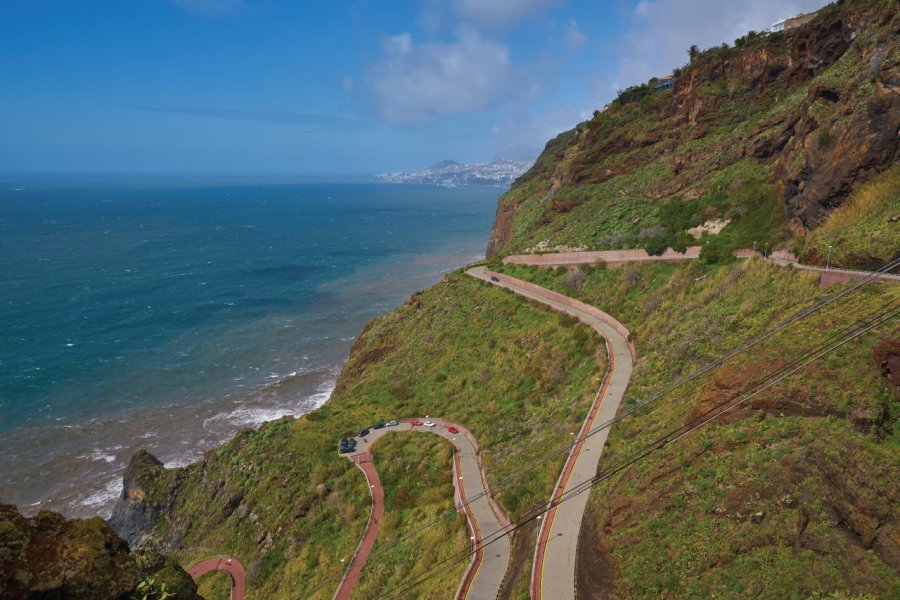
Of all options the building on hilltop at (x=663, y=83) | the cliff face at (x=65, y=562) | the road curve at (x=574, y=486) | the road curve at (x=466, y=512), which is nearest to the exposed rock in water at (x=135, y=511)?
the road curve at (x=466, y=512)

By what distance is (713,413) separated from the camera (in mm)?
14219

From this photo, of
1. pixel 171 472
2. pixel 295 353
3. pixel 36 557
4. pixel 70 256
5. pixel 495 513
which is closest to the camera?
pixel 36 557

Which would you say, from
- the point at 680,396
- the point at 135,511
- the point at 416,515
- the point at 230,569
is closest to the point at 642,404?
the point at 680,396

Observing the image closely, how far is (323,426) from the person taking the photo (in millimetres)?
28594

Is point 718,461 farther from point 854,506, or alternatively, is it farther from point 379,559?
point 379,559

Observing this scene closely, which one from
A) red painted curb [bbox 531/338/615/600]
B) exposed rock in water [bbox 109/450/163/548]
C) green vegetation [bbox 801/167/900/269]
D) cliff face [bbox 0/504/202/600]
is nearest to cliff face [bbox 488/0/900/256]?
green vegetation [bbox 801/167/900/269]

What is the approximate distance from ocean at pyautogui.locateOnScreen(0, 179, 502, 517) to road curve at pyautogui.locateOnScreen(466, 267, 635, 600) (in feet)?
94.7

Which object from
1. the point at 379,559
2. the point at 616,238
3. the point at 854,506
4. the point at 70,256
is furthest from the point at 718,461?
the point at 70,256

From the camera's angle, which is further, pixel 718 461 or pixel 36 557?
pixel 718 461

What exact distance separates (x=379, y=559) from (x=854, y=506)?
14.8m

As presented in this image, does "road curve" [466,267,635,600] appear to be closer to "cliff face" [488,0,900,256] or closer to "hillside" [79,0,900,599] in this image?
"hillside" [79,0,900,599]

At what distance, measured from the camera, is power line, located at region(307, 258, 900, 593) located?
52.6 ft

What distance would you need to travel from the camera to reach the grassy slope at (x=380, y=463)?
20.0 m

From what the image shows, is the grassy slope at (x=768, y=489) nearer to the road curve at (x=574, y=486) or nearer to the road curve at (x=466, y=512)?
the road curve at (x=574, y=486)
